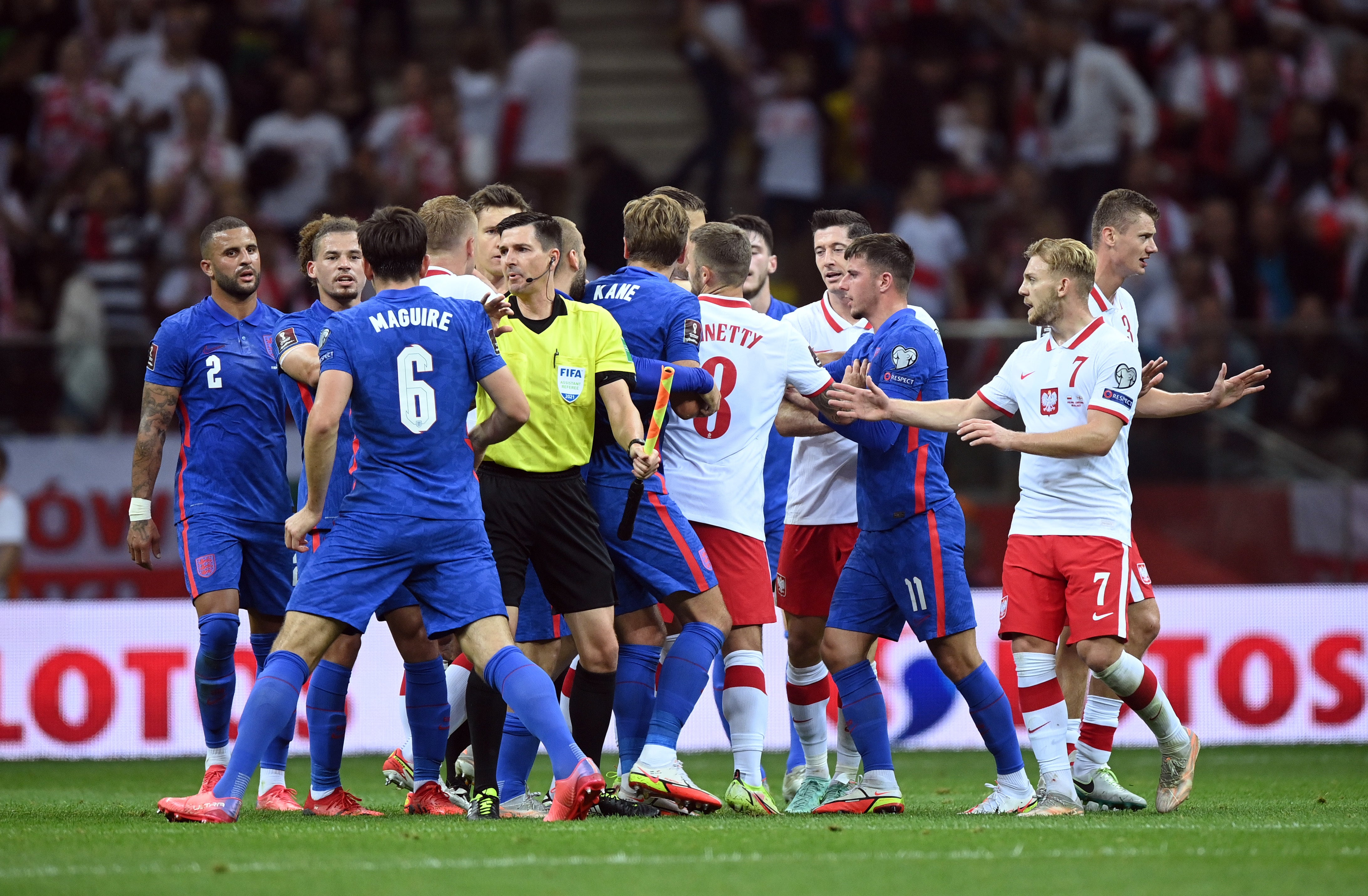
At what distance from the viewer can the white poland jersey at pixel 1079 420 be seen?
720 centimetres

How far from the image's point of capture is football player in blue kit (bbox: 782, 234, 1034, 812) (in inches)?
293

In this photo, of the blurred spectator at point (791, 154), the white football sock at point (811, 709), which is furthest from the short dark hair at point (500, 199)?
the blurred spectator at point (791, 154)

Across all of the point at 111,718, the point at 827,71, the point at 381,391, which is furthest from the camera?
the point at 827,71

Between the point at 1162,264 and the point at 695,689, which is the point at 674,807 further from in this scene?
the point at 1162,264

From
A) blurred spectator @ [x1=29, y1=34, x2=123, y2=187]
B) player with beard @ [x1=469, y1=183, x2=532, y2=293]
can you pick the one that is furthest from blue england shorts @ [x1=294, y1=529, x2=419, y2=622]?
blurred spectator @ [x1=29, y1=34, x2=123, y2=187]

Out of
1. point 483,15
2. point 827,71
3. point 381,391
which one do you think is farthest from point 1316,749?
point 483,15

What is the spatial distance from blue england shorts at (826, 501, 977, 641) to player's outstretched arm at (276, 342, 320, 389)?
2538 millimetres

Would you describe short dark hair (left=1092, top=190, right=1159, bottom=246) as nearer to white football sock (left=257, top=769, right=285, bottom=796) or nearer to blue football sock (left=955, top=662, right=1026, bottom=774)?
blue football sock (left=955, top=662, right=1026, bottom=774)

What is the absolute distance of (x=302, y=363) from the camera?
756 centimetres

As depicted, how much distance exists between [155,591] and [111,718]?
1.20 m

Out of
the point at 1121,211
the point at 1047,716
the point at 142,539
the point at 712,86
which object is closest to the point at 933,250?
the point at 712,86

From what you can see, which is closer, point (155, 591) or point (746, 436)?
point (746, 436)

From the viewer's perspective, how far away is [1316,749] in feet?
37.0

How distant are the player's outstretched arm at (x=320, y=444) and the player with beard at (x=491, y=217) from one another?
1.50 meters
